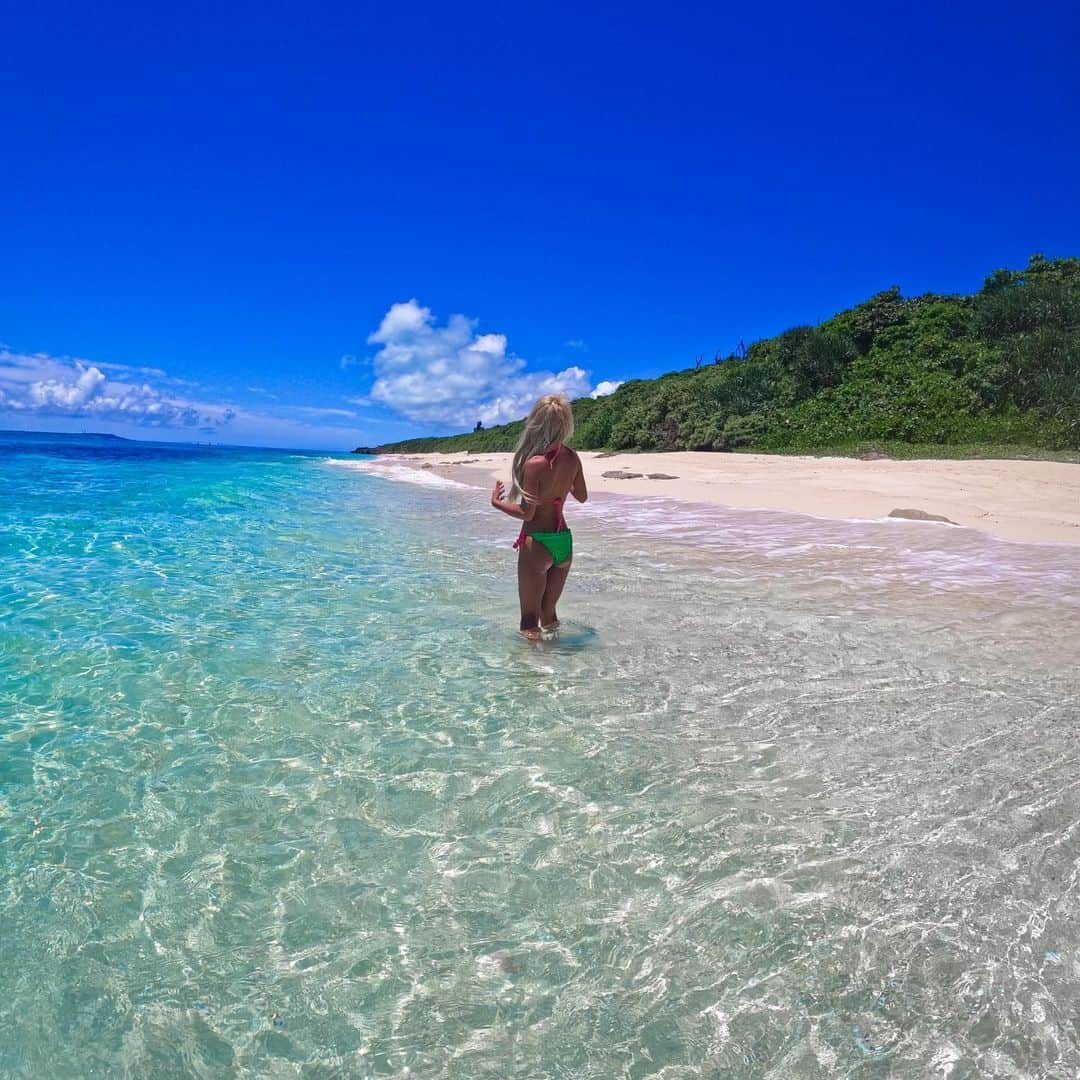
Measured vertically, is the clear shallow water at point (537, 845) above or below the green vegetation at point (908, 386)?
below

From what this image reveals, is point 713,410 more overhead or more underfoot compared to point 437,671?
more overhead

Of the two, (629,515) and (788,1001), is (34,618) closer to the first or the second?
(788,1001)

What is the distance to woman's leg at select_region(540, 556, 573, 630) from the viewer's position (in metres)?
5.65

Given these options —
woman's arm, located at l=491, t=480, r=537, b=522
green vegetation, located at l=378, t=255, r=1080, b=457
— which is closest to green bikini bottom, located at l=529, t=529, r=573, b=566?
woman's arm, located at l=491, t=480, r=537, b=522

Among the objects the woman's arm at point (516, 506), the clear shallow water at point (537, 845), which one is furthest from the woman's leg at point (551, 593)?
the woman's arm at point (516, 506)

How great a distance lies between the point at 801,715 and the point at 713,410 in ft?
113

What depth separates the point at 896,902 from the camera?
2.46m

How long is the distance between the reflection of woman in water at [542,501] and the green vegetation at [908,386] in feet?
74.0

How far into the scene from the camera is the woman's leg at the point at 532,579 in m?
5.48

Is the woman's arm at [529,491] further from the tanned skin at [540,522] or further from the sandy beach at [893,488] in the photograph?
the sandy beach at [893,488]

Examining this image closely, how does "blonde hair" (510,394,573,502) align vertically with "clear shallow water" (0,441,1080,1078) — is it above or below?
above

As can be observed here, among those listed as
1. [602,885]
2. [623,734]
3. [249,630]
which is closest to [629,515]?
[249,630]

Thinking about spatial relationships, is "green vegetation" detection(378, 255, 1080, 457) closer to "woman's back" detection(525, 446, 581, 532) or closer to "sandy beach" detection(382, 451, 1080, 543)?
"sandy beach" detection(382, 451, 1080, 543)

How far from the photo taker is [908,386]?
30062 millimetres
